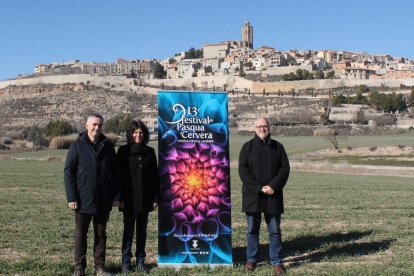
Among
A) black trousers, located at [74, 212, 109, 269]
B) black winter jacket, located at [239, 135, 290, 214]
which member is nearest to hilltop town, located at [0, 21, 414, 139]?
black winter jacket, located at [239, 135, 290, 214]

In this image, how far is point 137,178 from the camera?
27.8ft

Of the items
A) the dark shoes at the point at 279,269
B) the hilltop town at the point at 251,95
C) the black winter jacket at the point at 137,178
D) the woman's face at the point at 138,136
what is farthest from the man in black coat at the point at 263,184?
the hilltop town at the point at 251,95

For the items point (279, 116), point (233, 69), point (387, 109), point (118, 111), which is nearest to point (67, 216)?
point (279, 116)

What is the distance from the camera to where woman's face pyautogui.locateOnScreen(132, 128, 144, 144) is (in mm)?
8477

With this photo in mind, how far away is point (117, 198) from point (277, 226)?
2280 millimetres

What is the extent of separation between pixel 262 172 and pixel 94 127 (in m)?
2.43

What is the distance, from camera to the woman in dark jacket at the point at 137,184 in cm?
848

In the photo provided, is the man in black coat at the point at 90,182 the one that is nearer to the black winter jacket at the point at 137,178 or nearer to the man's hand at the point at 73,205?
the man's hand at the point at 73,205

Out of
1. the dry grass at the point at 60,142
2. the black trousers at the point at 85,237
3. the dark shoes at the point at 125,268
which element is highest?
the black trousers at the point at 85,237

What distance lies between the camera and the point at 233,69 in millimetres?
187625

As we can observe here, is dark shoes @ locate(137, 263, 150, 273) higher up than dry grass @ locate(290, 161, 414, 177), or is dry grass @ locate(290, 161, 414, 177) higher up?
dark shoes @ locate(137, 263, 150, 273)

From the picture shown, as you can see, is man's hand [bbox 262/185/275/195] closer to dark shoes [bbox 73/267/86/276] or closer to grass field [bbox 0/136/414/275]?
grass field [bbox 0/136/414/275]

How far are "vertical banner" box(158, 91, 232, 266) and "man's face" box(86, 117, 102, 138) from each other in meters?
0.98

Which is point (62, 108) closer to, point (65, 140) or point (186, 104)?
point (65, 140)
